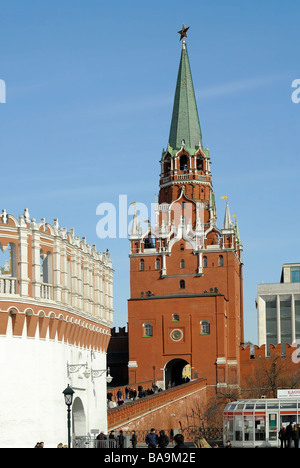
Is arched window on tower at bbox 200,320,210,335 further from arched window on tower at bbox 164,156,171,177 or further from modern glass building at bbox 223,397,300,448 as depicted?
modern glass building at bbox 223,397,300,448

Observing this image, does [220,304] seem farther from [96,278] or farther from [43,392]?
[43,392]

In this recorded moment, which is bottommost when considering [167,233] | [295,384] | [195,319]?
[295,384]

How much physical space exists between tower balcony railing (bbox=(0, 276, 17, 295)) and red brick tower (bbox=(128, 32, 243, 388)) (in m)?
66.5

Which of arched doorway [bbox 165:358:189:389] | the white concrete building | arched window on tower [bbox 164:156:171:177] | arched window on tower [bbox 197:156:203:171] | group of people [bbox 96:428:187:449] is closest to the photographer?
group of people [bbox 96:428:187:449]

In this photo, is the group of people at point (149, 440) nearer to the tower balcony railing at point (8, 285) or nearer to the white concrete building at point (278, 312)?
the tower balcony railing at point (8, 285)

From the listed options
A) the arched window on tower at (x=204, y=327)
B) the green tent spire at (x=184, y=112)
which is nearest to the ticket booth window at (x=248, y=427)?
the arched window on tower at (x=204, y=327)

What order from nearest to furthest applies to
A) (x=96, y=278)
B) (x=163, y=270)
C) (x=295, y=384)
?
(x=96, y=278), (x=295, y=384), (x=163, y=270)

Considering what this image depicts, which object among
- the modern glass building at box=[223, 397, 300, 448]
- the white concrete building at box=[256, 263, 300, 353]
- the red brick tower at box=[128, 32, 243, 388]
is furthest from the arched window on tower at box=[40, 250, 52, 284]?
the white concrete building at box=[256, 263, 300, 353]

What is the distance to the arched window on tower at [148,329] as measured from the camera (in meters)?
109

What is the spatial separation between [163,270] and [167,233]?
4339 mm

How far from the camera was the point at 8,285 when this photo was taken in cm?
4156

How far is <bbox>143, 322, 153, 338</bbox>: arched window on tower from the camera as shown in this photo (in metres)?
109
